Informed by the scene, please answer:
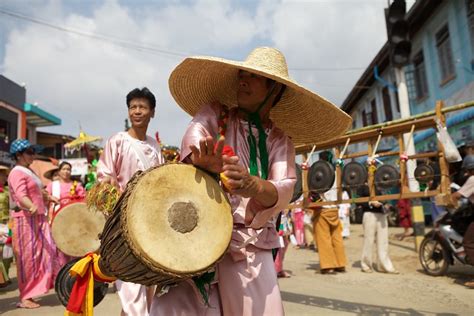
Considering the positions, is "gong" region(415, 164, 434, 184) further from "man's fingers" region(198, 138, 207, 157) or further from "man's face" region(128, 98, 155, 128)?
"man's fingers" region(198, 138, 207, 157)

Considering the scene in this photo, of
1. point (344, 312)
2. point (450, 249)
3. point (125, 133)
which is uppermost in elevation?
point (125, 133)

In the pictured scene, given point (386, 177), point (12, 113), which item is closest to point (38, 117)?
point (12, 113)

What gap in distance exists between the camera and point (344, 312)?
450 centimetres

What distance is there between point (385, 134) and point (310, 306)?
2.18 metres

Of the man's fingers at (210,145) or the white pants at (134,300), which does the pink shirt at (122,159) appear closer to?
the white pants at (134,300)

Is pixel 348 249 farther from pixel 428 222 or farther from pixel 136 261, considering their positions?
pixel 136 261

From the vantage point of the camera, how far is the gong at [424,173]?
5.35m

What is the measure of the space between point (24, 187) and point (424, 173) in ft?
15.9

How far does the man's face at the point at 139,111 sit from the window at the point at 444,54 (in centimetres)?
1132

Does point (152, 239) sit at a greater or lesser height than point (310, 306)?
greater

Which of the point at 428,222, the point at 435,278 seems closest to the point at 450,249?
the point at 435,278

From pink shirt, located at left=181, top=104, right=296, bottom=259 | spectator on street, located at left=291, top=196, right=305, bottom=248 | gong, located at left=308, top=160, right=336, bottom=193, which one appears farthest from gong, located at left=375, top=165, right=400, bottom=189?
spectator on street, located at left=291, top=196, right=305, bottom=248

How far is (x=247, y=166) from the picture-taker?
2.00 m

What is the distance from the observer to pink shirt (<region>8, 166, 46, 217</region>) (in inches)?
199
